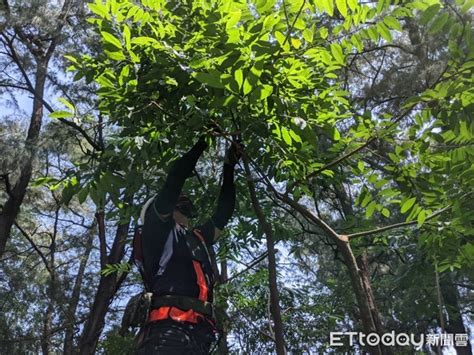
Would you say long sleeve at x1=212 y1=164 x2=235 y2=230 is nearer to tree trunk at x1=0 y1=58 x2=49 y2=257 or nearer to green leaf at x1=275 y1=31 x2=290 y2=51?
green leaf at x1=275 y1=31 x2=290 y2=51

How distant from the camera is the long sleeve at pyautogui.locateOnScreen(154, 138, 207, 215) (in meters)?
2.28

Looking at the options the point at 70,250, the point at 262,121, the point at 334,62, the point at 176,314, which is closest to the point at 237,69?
the point at 262,121

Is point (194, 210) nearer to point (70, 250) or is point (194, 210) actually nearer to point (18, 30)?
point (18, 30)

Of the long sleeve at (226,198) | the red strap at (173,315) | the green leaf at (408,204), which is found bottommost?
the red strap at (173,315)

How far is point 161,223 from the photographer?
246 centimetres

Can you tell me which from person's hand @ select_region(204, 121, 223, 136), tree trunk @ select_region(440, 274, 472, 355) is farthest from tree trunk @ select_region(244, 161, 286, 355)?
tree trunk @ select_region(440, 274, 472, 355)

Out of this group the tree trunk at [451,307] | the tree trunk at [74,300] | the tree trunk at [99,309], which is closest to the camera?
the tree trunk at [451,307]

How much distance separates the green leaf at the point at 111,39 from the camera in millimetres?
1806

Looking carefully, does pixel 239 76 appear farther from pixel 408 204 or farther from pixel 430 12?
pixel 408 204

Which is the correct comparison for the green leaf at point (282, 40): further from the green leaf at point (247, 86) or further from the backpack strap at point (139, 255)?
the backpack strap at point (139, 255)

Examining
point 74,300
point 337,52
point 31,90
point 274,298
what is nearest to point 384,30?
point 337,52

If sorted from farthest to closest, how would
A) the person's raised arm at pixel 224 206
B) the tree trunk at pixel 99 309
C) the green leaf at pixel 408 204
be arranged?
the tree trunk at pixel 99 309
the person's raised arm at pixel 224 206
the green leaf at pixel 408 204

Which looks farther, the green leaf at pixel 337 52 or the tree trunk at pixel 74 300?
the tree trunk at pixel 74 300

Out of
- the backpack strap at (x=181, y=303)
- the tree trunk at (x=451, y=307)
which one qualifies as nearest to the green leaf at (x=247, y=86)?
the backpack strap at (x=181, y=303)
